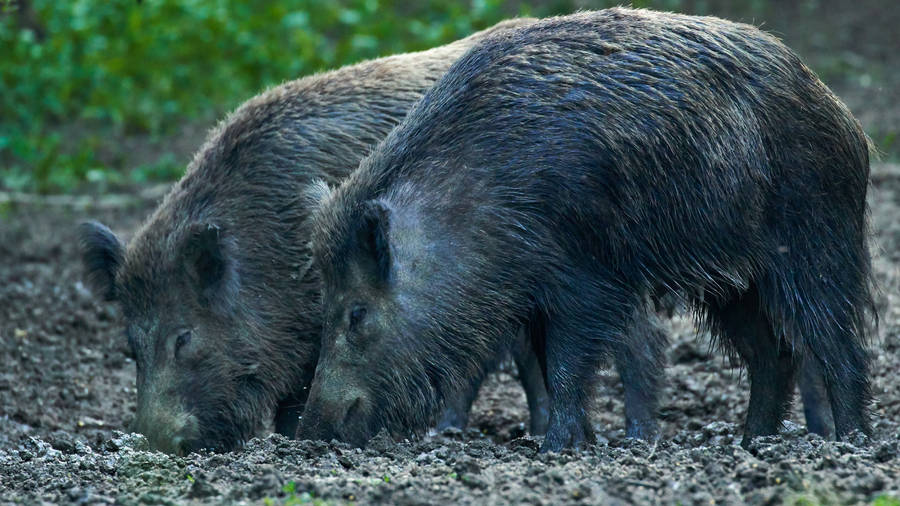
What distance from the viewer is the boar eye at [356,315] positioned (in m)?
5.54

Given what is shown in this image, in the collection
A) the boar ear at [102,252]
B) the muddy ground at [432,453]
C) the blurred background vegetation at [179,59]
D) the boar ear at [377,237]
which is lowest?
the muddy ground at [432,453]

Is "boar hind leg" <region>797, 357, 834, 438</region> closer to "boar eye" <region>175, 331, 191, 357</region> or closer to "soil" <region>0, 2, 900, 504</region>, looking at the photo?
"soil" <region>0, 2, 900, 504</region>

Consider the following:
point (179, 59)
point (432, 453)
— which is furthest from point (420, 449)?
point (179, 59)

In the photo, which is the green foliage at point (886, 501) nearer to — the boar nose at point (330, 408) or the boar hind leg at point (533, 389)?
the boar nose at point (330, 408)

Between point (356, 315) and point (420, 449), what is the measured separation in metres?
0.65

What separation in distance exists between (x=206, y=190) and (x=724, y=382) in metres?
3.08

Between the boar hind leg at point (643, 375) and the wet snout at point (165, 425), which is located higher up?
the boar hind leg at point (643, 375)

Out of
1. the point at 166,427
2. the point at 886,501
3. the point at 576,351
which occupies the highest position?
the point at 576,351

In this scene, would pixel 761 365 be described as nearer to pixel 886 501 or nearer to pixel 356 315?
pixel 356 315

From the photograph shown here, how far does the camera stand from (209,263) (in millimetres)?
6367

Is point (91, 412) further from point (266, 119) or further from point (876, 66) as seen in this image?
point (876, 66)

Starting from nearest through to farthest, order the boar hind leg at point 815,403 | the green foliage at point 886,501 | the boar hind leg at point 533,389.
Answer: the green foliage at point 886,501 → the boar hind leg at point 815,403 → the boar hind leg at point 533,389

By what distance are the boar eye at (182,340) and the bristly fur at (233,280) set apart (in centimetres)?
3

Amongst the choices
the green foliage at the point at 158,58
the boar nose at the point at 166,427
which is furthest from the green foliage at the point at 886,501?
the green foliage at the point at 158,58
